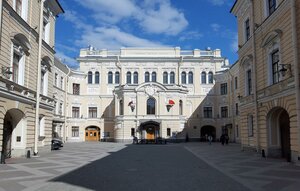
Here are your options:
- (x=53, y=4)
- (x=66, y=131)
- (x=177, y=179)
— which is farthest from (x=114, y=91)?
(x=177, y=179)

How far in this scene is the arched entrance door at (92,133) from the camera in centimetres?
5235

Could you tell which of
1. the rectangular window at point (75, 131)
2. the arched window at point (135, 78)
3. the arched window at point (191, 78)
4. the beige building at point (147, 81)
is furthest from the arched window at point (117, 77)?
the arched window at point (191, 78)

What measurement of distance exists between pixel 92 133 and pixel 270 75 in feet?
124

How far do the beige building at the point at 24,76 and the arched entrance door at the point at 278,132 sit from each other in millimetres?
14785

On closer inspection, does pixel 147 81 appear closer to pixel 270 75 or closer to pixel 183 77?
pixel 183 77

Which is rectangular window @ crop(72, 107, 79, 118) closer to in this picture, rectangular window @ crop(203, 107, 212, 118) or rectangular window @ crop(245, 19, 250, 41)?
rectangular window @ crop(203, 107, 212, 118)

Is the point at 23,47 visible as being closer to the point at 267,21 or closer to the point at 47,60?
the point at 47,60

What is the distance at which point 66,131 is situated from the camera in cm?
4941

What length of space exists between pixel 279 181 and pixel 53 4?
2066cm

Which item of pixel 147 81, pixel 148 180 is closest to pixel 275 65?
pixel 148 180

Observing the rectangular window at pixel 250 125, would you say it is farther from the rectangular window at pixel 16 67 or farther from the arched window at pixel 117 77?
the arched window at pixel 117 77

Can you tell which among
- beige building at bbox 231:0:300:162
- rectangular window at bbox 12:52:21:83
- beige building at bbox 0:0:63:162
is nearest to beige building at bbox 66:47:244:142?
beige building at bbox 231:0:300:162

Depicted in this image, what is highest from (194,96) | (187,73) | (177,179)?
(187,73)

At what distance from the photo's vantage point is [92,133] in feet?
172
